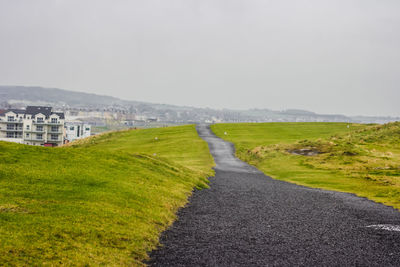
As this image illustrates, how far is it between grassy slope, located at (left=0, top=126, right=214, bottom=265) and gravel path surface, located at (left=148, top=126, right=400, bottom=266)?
1258mm

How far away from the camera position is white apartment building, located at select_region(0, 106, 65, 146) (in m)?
146

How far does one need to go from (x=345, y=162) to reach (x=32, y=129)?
12483 cm

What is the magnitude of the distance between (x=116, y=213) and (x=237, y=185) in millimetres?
19841

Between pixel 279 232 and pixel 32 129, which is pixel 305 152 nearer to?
pixel 279 232

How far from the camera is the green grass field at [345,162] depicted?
1535 inches

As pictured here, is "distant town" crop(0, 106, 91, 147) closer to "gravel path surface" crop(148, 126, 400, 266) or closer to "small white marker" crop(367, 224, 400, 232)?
"gravel path surface" crop(148, 126, 400, 266)

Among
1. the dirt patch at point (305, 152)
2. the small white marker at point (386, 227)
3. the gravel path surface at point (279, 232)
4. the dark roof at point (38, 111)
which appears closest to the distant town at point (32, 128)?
the dark roof at point (38, 111)

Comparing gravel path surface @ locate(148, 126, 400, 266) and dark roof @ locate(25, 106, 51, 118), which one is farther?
dark roof @ locate(25, 106, 51, 118)

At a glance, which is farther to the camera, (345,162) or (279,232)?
(345,162)

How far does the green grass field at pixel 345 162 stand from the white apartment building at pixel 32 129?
86385 mm

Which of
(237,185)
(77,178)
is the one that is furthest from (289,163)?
(77,178)

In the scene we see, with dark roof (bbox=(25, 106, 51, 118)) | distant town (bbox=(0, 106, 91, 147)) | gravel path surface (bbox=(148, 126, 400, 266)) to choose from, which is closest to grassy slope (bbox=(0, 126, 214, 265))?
gravel path surface (bbox=(148, 126, 400, 266))

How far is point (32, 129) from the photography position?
5753 inches

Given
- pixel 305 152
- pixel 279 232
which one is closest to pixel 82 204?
pixel 279 232
